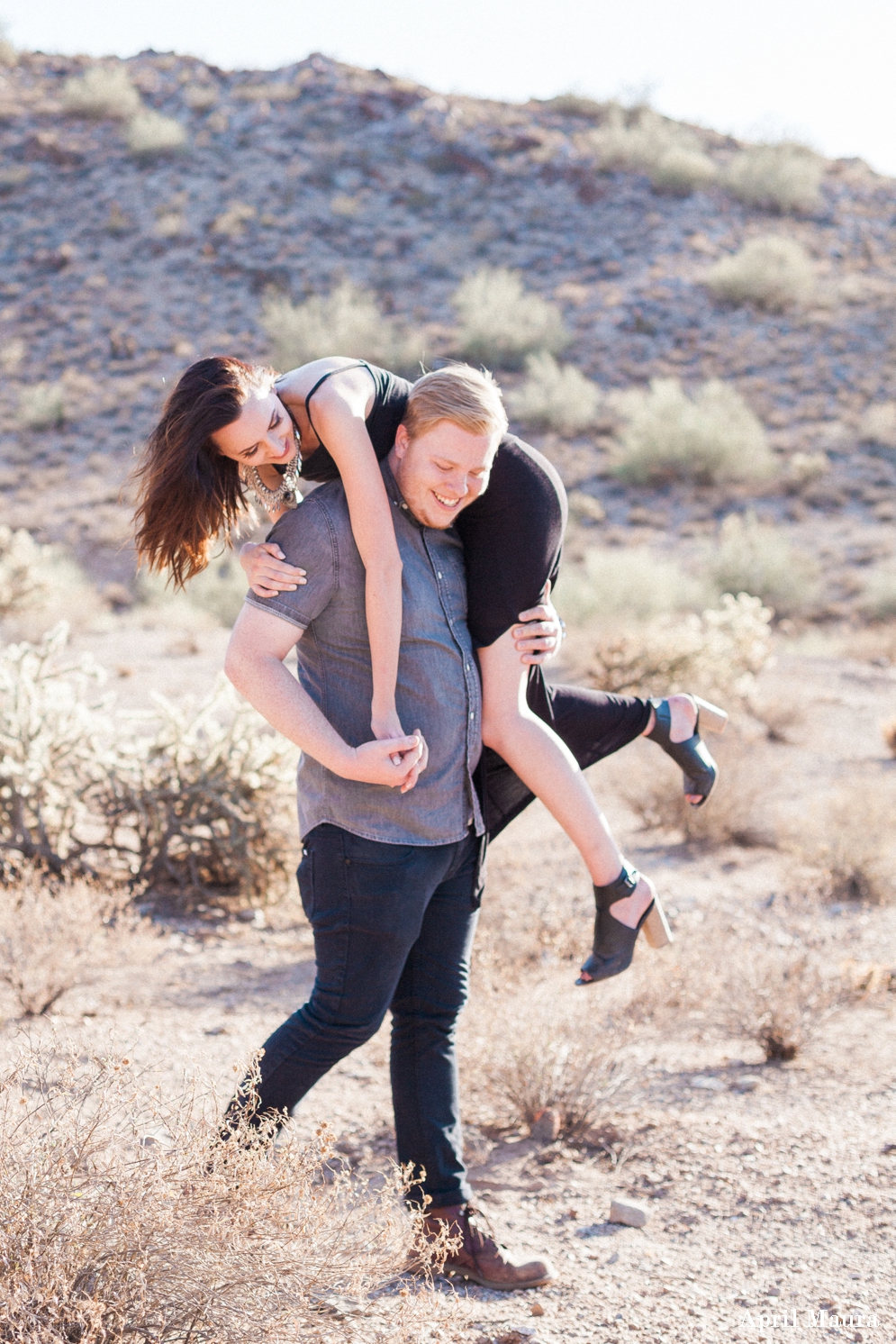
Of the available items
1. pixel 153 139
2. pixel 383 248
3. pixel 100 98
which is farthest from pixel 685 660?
pixel 100 98

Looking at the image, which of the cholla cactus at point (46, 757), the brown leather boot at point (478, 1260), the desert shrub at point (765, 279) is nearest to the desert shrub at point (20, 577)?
the cholla cactus at point (46, 757)

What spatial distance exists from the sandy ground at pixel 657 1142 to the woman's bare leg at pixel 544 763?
0.87 meters

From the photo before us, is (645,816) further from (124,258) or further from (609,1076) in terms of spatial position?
(124,258)

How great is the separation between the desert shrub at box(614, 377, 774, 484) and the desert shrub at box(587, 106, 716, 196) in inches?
538

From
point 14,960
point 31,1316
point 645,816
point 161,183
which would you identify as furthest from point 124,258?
point 31,1316

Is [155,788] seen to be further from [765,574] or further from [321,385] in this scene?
[765,574]

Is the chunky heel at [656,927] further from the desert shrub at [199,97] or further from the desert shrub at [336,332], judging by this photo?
the desert shrub at [199,97]

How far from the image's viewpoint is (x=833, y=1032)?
14.6ft

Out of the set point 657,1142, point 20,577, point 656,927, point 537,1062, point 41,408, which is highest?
point 656,927

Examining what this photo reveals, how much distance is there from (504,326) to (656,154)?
11476 millimetres

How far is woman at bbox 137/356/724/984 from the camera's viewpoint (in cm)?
237

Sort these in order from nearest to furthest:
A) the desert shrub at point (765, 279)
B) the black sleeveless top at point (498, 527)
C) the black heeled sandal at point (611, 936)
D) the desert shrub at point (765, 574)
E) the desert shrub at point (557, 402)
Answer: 1. the black sleeveless top at point (498, 527)
2. the black heeled sandal at point (611, 936)
3. the desert shrub at point (765, 574)
4. the desert shrub at point (557, 402)
5. the desert shrub at point (765, 279)

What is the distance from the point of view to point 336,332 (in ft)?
81.1

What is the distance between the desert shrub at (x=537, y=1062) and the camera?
3541 mm
